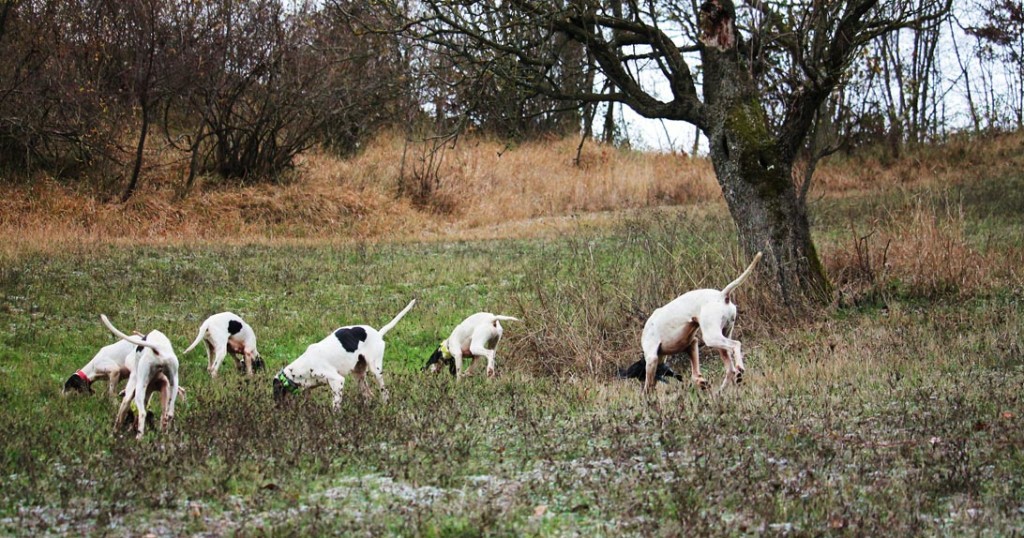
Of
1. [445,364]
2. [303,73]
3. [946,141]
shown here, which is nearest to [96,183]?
[303,73]

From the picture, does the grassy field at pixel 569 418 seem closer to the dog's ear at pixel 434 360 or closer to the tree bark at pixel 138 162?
the dog's ear at pixel 434 360

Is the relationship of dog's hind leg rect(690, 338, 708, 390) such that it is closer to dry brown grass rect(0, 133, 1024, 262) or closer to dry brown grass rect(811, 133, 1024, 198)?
dry brown grass rect(0, 133, 1024, 262)

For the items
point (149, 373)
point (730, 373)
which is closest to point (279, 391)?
point (149, 373)

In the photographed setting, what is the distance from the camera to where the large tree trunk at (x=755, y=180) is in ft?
38.9

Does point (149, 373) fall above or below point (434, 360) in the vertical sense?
above

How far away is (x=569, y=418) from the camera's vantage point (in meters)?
7.42

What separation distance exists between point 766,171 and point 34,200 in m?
14.2

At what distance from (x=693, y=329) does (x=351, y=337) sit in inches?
108

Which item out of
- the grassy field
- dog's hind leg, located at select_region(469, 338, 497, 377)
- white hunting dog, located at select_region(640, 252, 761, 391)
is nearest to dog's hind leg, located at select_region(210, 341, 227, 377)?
the grassy field

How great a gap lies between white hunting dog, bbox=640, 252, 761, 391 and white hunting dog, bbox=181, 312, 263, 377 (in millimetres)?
3691

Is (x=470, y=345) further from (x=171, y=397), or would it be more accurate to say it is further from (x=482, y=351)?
(x=171, y=397)

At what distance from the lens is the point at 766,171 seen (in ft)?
39.1

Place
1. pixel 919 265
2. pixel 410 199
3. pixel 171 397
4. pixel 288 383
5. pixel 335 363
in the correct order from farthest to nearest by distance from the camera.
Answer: pixel 410 199
pixel 919 265
pixel 335 363
pixel 288 383
pixel 171 397

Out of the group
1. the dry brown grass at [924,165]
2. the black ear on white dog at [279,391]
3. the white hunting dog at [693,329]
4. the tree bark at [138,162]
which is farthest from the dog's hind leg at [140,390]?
the dry brown grass at [924,165]
